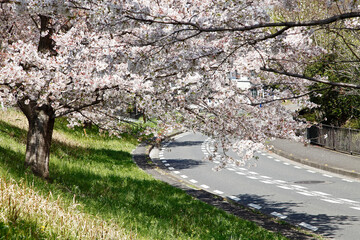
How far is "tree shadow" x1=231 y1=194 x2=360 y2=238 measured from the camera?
392 inches

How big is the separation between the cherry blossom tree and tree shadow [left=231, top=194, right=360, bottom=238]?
191 cm

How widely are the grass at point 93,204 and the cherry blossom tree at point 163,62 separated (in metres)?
1.56

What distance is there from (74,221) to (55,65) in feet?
14.0

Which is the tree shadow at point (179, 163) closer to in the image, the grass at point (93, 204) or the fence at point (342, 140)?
the grass at point (93, 204)

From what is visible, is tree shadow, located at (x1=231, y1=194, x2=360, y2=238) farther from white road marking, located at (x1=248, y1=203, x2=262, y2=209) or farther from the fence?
the fence

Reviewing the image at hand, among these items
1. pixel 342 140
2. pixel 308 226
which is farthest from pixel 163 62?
pixel 342 140

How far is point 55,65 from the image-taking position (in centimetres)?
906

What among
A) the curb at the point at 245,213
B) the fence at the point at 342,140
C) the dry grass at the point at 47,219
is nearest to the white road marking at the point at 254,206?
the curb at the point at 245,213

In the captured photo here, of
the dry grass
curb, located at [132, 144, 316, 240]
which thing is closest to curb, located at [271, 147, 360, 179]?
curb, located at [132, 144, 316, 240]

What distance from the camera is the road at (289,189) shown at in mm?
10648

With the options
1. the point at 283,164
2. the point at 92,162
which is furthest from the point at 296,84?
the point at 283,164

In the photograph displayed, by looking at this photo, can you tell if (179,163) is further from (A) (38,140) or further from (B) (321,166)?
(A) (38,140)

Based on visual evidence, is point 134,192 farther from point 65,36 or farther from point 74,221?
point 74,221

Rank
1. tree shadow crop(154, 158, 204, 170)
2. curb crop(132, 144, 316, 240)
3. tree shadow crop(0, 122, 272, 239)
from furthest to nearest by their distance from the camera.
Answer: tree shadow crop(154, 158, 204, 170) → curb crop(132, 144, 316, 240) → tree shadow crop(0, 122, 272, 239)
